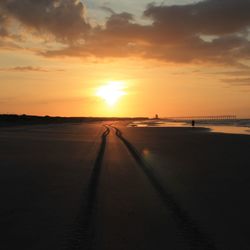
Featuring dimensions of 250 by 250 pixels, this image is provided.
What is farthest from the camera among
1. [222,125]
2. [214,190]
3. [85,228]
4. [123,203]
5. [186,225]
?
[222,125]

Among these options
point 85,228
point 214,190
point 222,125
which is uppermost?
point 85,228

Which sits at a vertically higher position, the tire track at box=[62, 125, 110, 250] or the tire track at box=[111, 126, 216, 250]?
the tire track at box=[62, 125, 110, 250]

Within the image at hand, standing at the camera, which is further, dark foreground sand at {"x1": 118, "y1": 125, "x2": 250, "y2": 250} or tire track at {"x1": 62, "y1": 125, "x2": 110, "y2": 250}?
dark foreground sand at {"x1": 118, "y1": 125, "x2": 250, "y2": 250}

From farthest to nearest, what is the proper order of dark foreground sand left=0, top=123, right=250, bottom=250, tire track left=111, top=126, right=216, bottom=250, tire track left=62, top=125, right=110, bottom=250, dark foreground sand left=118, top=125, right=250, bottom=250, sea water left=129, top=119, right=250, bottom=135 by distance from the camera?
sea water left=129, top=119, right=250, bottom=135 → dark foreground sand left=118, top=125, right=250, bottom=250 → dark foreground sand left=0, top=123, right=250, bottom=250 → tire track left=111, top=126, right=216, bottom=250 → tire track left=62, top=125, right=110, bottom=250

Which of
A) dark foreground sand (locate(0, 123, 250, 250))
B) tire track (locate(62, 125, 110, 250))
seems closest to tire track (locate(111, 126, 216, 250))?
A: dark foreground sand (locate(0, 123, 250, 250))

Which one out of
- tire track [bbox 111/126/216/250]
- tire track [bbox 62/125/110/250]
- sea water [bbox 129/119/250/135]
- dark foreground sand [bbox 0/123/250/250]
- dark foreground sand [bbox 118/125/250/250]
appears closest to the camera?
tire track [bbox 62/125/110/250]

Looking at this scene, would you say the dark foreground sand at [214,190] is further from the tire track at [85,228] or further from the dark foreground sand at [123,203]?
the tire track at [85,228]

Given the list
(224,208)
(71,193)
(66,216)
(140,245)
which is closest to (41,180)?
(71,193)

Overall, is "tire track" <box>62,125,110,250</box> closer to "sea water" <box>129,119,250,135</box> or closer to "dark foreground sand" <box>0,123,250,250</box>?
"dark foreground sand" <box>0,123,250,250</box>

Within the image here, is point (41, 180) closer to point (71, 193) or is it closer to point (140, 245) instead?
point (71, 193)

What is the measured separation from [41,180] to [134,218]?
5.07 metres

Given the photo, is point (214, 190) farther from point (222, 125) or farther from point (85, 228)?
point (222, 125)

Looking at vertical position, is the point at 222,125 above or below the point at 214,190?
below

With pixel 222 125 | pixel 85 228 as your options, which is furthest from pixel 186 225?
pixel 222 125
